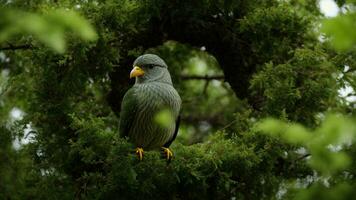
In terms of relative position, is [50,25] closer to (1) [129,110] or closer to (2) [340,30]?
(2) [340,30]

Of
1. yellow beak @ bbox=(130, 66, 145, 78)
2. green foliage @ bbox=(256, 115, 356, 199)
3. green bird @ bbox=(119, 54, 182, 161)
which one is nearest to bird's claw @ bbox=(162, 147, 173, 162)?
green bird @ bbox=(119, 54, 182, 161)

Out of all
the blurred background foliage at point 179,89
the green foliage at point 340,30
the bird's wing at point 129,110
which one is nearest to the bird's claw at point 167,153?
the blurred background foliage at point 179,89

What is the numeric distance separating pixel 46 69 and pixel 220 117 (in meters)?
3.00

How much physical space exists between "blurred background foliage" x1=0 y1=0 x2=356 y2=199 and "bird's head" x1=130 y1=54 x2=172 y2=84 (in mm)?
263

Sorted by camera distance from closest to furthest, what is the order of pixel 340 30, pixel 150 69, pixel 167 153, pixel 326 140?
pixel 340 30 < pixel 326 140 < pixel 167 153 < pixel 150 69

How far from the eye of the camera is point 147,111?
5.65 meters

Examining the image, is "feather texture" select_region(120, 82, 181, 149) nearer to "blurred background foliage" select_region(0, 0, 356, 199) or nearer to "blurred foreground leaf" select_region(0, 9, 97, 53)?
"blurred background foliage" select_region(0, 0, 356, 199)

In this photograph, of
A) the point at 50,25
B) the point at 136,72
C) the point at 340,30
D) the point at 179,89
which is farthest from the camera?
the point at 179,89

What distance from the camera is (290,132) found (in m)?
2.46

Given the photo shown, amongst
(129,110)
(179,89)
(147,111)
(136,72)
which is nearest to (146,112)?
(147,111)

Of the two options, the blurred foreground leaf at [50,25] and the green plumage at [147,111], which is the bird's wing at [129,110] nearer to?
the green plumage at [147,111]

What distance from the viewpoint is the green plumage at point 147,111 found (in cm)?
563

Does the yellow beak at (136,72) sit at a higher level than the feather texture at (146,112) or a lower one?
higher

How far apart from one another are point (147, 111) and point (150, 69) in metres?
0.55
